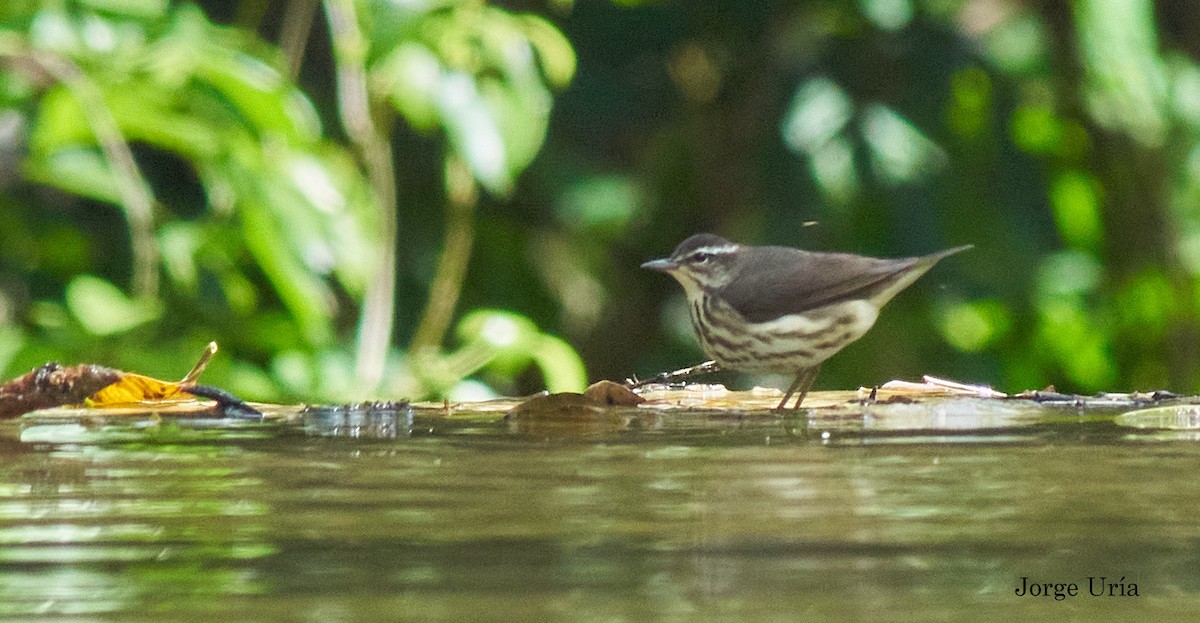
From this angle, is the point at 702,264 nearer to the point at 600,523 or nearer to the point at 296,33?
the point at 296,33

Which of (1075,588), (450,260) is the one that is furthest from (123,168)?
(1075,588)

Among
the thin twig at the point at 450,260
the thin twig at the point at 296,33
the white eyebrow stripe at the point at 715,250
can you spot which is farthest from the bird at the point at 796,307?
the thin twig at the point at 296,33

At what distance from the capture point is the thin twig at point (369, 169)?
4.18m

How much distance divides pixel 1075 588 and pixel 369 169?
11.6 ft

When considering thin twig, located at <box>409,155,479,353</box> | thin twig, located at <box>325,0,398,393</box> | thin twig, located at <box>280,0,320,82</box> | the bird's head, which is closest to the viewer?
thin twig, located at <box>325,0,398,393</box>

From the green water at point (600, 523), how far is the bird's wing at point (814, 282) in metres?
1.84

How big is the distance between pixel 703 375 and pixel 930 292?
686mm

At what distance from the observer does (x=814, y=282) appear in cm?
412

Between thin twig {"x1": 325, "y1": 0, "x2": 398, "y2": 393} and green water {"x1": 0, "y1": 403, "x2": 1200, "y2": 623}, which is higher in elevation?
thin twig {"x1": 325, "y1": 0, "x2": 398, "y2": 393}

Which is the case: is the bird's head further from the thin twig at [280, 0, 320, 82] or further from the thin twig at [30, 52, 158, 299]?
the thin twig at [30, 52, 158, 299]

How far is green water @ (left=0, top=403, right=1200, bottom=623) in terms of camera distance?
1083mm

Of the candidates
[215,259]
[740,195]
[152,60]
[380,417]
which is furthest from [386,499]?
[740,195]

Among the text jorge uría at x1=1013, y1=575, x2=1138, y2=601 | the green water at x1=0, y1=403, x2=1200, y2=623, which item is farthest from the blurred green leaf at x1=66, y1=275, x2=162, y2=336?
the text jorge uría at x1=1013, y1=575, x2=1138, y2=601

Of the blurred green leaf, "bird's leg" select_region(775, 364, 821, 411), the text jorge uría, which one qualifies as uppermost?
the blurred green leaf
